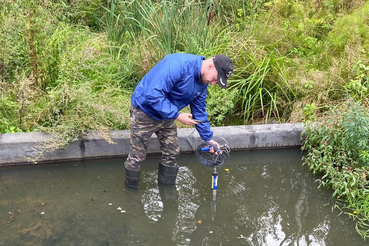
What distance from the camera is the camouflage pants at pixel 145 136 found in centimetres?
403

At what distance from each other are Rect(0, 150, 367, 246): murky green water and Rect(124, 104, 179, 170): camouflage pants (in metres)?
0.37

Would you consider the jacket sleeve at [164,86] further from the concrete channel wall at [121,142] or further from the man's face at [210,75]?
the concrete channel wall at [121,142]

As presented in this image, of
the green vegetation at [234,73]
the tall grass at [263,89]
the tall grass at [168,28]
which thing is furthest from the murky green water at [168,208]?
the tall grass at [168,28]

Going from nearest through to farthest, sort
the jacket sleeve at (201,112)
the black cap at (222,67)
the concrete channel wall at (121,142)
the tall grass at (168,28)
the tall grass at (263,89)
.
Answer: the black cap at (222,67), the jacket sleeve at (201,112), the concrete channel wall at (121,142), the tall grass at (263,89), the tall grass at (168,28)

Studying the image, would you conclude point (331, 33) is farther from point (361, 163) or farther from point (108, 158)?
point (108, 158)

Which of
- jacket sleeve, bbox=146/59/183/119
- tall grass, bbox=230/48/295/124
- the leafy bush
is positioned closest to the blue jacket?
jacket sleeve, bbox=146/59/183/119

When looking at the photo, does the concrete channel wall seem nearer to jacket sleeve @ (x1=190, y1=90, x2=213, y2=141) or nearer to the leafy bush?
the leafy bush

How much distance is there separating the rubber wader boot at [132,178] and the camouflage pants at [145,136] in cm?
5

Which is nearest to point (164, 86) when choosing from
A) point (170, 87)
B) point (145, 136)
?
point (170, 87)

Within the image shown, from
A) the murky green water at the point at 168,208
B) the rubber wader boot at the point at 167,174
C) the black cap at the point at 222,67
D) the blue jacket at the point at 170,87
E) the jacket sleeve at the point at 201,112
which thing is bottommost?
the murky green water at the point at 168,208

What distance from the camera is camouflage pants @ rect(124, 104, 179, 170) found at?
13.2ft

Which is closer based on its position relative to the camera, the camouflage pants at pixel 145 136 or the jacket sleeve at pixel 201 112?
the camouflage pants at pixel 145 136

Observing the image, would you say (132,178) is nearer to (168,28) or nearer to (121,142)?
(121,142)

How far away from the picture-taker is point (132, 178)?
435 centimetres
